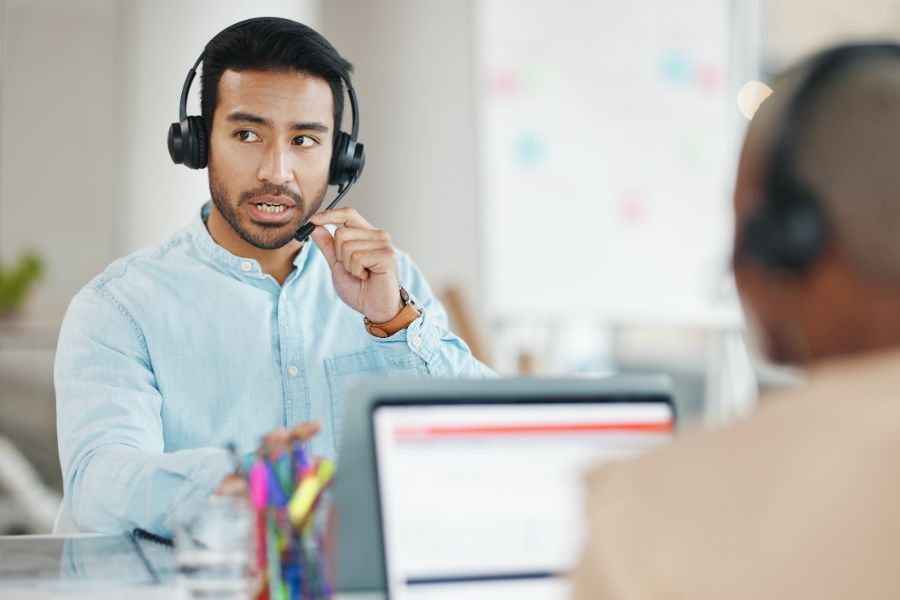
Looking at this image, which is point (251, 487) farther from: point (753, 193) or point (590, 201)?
point (590, 201)

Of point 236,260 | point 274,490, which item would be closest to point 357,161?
point 236,260

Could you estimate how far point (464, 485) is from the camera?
0.89 m

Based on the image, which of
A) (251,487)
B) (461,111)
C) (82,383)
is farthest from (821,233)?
(461,111)

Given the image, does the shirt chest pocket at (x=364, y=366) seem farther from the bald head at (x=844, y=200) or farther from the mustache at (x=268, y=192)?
the bald head at (x=844, y=200)

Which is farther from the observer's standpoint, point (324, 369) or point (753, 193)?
point (324, 369)

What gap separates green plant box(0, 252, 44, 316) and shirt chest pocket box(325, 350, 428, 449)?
1.72 m

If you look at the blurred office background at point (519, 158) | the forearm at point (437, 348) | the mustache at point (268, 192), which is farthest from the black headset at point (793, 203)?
the blurred office background at point (519, 158)

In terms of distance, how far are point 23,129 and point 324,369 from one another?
146cm

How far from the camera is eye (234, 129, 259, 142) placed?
1.53m

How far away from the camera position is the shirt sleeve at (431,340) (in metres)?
1.51

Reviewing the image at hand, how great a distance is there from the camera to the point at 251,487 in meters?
0.91

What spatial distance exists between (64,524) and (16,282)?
1670 millimetres

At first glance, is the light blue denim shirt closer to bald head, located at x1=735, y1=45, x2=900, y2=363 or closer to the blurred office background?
bald head, located at x1=735, y1=45, x2=900, y2=363

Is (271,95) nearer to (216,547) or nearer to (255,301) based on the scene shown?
(255,301)
